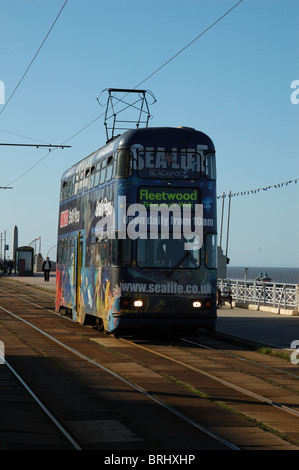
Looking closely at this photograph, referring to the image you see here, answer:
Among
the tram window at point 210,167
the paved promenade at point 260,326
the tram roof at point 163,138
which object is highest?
the tram roof at point 163,138

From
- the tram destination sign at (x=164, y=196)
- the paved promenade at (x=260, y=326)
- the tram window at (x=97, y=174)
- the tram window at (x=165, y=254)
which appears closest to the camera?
the tram destination sign at (x=164, y=196)

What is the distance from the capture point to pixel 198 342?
19984 mm

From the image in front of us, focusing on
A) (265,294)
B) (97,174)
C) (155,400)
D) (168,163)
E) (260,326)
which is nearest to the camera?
(155,400)

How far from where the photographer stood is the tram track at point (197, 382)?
937cm

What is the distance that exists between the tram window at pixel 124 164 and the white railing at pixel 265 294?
12.4 m

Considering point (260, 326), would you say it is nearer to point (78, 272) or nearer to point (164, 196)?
point (78, 272)

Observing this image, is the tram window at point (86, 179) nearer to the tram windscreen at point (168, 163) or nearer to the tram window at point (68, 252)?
the tram window at point (68, 252)

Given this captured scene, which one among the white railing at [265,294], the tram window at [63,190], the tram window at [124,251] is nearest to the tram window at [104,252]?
the tram window at [124,251]

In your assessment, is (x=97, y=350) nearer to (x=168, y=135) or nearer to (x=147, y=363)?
(x=147, y=363)

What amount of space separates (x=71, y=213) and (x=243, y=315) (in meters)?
7.97

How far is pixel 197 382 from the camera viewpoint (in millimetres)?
12891

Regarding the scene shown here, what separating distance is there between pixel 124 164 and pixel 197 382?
6.62 meters

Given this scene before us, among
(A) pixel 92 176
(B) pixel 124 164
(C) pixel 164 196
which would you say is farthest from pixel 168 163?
(A) pixel 92 176

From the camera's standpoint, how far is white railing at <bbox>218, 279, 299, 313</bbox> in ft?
98.2
